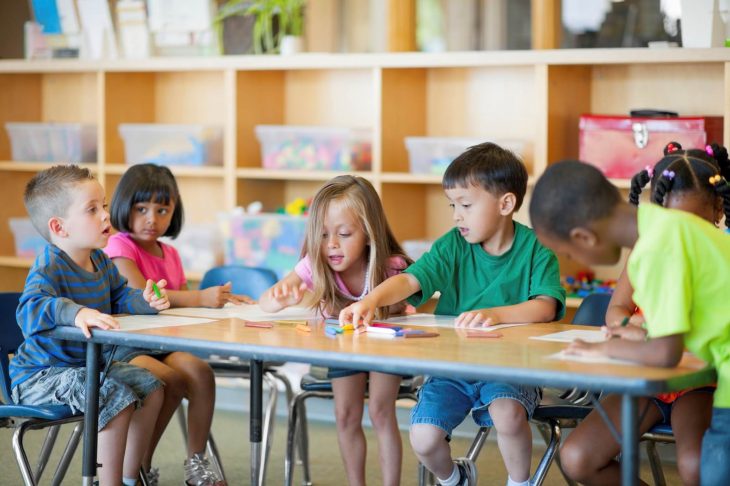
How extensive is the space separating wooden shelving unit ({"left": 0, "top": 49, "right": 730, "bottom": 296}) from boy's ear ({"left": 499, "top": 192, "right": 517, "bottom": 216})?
1.17 m

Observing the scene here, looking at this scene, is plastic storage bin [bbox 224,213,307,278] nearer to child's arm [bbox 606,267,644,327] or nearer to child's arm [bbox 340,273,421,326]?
child's arm [bbox 340,273,421,326]

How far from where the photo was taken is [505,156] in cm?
279

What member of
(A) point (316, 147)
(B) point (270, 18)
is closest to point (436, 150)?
(A) point (316, 147)

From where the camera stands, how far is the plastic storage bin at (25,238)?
15.9 feet

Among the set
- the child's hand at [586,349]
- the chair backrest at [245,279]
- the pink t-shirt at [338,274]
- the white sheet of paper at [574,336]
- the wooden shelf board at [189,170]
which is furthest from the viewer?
the wooden shelf board at [189,170]

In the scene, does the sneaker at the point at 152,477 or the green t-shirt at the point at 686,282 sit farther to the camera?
the sneaker at the point at 152,477

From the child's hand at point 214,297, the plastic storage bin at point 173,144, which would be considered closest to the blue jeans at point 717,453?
the child's hand at point 214,297

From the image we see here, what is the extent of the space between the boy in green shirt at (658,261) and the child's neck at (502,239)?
710 millimetres

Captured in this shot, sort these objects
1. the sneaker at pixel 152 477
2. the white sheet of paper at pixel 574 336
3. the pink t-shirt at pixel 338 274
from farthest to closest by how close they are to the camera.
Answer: the sneaker at pixel 152 477 < the pink t-shirt at pixel 338 274 < the white sheet of paper at pixel 574 336

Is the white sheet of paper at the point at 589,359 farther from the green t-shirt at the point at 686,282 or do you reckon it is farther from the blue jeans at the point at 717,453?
the blue jeans at the point at 717,453

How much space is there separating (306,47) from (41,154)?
131cm

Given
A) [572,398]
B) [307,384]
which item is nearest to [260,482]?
[307,384]

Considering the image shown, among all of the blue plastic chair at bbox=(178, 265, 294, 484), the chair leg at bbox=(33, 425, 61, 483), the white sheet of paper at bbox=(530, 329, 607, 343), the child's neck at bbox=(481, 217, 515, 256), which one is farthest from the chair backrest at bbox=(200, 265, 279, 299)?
the white sheet of paper at bbox=(530, 329, 607, 343)

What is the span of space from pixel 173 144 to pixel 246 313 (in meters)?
1.97
